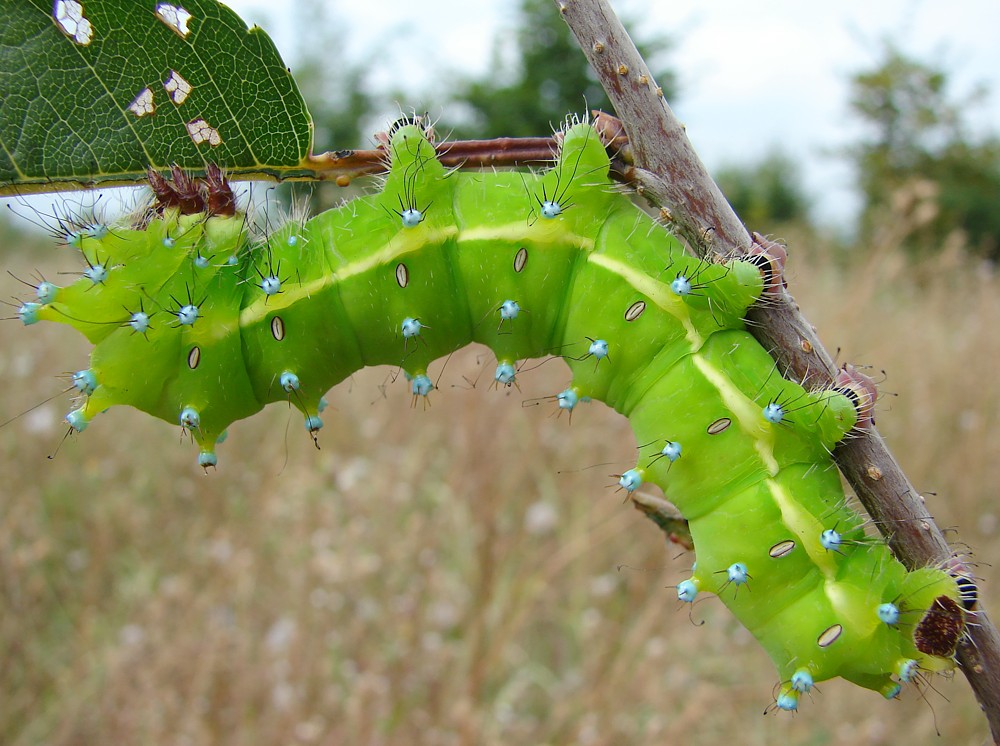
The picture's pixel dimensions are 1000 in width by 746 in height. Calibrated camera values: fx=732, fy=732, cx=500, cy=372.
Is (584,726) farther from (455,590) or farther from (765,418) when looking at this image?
(765,418)

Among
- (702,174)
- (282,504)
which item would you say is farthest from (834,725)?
(702,174)

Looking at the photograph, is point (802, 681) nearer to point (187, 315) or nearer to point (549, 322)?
point (549, 322)

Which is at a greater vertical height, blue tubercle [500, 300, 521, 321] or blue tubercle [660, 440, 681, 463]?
blue tubercle [500, 300, 521, 321]

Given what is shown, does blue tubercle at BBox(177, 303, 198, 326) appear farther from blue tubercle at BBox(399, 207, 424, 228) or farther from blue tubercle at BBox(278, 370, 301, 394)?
blue tubercle at BBox(399, 207, 424, 228)

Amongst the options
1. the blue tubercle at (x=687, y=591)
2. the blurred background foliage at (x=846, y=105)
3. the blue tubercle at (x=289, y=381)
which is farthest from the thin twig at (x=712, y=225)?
the blurred background foliage at (x=846, y=105)

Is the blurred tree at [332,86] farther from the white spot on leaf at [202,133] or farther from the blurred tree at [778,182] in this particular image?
the white spot on leaf at [202,133]

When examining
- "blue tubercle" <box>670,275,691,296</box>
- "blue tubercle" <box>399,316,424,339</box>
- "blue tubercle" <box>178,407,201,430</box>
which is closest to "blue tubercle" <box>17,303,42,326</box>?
"blue tubercle" <box>178,407,201,430</box>
